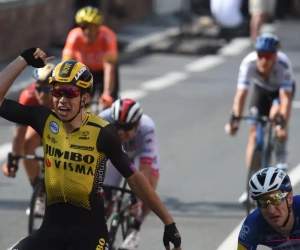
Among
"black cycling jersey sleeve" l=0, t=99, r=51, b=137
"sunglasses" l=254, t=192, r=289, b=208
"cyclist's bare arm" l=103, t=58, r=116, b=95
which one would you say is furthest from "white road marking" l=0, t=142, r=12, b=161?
"sunglasses" l=254, t=192, r=289, b=208

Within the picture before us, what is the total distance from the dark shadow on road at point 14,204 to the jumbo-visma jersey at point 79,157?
4.58 m

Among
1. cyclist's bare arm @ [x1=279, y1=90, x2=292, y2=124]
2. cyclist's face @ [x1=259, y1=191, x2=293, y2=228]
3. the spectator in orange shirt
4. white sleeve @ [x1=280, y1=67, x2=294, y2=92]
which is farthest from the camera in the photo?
the spectator in orange shirt

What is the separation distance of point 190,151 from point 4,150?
8.45ft

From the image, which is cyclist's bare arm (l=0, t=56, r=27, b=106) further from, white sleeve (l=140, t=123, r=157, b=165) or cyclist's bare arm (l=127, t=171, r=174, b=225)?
white sleeve (l=140, t=123, r=157, b=165)

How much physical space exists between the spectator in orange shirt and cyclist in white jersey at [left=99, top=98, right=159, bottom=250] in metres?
2.81

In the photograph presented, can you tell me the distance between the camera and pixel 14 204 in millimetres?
11633

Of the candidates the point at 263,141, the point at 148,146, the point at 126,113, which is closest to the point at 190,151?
the point at 263,141

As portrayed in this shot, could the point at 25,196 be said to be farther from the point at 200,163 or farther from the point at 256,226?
the point at 256,226

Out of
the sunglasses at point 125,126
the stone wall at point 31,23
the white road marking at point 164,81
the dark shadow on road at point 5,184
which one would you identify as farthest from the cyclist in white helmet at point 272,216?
the stone wall at point 31,23

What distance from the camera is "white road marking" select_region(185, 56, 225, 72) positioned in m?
22.9

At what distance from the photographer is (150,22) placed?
95.6 ft

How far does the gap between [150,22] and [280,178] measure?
74.0 feet

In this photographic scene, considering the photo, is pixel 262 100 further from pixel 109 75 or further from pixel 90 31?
pixel 90 31

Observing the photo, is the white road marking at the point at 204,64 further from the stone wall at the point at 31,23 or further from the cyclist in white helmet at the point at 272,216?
the cyclist in white helmet at the point at 272,216
